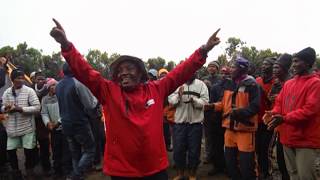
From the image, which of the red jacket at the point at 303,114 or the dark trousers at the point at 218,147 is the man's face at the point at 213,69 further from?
the red jacket at the point at 303,114

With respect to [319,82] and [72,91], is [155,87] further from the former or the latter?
[72,91]

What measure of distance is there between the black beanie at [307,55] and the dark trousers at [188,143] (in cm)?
252

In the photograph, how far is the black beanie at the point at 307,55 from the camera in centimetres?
515

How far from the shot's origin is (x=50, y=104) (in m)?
7.95

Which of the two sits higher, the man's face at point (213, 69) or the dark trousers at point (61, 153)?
the man's face at point (213, 69)

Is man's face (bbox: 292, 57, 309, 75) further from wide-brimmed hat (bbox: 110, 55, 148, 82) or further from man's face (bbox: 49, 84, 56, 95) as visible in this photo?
man's face (bbox: 49, 84, 56, 95)

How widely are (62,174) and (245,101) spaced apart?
4.21 meters

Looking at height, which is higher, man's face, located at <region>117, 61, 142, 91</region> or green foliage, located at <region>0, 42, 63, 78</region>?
green foliage, located at <region>0, 42, 63, 78</region>

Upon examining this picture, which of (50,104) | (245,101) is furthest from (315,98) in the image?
(50,104)

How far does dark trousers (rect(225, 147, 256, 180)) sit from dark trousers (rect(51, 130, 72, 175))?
11.0 ft

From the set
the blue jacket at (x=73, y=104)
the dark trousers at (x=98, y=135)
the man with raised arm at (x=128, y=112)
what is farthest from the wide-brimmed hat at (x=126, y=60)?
the dark trousers at (x=98, y=135)

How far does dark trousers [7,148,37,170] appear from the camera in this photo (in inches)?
302

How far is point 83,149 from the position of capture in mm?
6969

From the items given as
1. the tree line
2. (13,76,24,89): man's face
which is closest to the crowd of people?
(13,76,24,89): man's face
